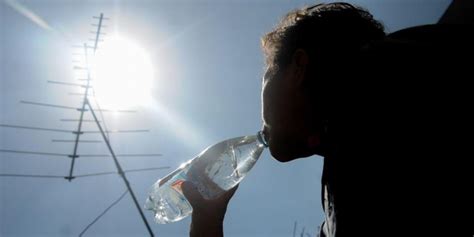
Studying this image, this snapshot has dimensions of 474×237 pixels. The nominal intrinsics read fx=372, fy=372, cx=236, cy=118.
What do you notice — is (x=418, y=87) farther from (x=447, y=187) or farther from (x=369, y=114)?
(x=447, y=187)

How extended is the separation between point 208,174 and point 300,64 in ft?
4.22

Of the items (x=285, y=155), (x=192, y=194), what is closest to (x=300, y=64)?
(x=285, y=155)

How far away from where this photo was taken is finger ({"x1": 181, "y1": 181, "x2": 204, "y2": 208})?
75.8 inches

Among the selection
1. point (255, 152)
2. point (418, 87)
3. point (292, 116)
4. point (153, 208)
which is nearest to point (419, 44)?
point (418, 87)

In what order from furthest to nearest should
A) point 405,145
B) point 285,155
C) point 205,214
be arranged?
point 205,214 → point 285,155 → point 405,145

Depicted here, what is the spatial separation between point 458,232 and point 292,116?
606 mm

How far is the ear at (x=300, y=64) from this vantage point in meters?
1.29

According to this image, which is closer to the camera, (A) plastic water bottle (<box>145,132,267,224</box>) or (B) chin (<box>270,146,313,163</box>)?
(B) chin (<box>270,146,313,163</box>)

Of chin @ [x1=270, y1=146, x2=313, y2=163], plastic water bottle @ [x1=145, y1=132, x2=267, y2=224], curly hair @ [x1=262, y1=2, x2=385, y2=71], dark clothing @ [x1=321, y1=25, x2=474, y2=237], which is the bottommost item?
plastic water bottle @ [x1=145, y1=132, x2=267, y2=224]

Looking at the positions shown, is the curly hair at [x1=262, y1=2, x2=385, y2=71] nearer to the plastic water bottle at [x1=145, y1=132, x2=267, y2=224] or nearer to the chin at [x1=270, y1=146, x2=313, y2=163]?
the chin at [x1=270, y1=146, x2=313, y2=163]

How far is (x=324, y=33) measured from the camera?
137 centimetres

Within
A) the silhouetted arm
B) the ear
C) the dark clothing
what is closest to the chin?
the ear

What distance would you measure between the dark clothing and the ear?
283 millimetres

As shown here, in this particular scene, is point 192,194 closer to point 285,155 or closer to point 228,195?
point 228,195
